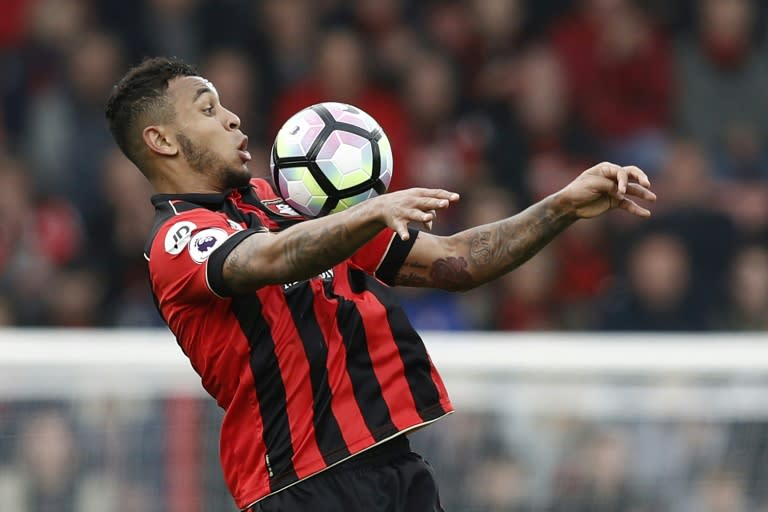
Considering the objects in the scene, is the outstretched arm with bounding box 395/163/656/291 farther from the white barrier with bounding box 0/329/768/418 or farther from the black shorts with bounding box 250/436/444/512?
the white barrier with bounding box 0/329/768/418

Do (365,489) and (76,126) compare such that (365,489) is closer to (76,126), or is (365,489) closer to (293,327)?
(293,327)

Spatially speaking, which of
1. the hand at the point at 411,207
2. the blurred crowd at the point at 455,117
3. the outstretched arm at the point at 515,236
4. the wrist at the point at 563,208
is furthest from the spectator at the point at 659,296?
the hand at the point at 411,207

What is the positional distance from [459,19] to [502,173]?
3.68 ft

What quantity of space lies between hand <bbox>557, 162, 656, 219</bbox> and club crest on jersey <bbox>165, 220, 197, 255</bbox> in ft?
2.97

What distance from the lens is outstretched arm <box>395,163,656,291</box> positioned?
11.3 ft

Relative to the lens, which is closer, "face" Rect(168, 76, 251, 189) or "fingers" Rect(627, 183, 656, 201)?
"fingers" Rect(627, 183, 656, 201)

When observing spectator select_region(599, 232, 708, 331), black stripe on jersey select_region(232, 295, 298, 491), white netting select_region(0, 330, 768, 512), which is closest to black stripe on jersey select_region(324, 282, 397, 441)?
black stripe on jersey select_region(232, 295, 298, 491)

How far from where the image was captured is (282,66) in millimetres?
8117

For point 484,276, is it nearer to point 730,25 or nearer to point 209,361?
point 209,361

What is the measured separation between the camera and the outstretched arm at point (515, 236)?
3439mm

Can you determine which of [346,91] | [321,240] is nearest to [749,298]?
[346,91]

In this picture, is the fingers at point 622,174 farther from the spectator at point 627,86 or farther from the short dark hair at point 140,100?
the spectator at point 627,86

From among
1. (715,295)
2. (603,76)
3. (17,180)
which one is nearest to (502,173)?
(603,76)

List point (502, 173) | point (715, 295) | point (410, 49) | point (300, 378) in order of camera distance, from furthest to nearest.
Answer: point (410, 49)
point (502, 173)
point (715, 295)
point (300, 378)
